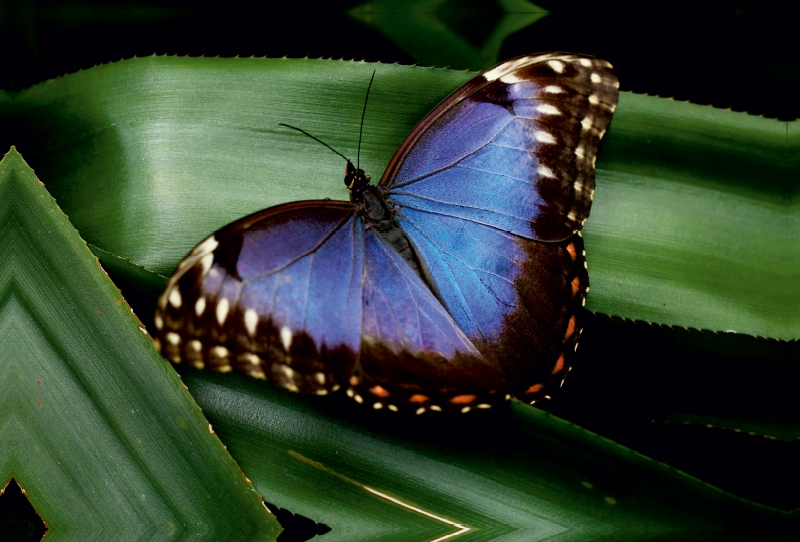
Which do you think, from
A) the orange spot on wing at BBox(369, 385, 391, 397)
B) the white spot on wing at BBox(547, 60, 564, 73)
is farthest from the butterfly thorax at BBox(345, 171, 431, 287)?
the white spot on wing at BBox(547, 60, 564, 73)

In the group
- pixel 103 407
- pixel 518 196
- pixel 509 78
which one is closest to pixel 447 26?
pixel 509 78

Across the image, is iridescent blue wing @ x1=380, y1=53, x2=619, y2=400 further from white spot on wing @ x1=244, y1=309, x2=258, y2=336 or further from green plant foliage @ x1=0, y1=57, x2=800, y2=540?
white spot on wing @ x1=244, y1=309, x2=258, y2=336

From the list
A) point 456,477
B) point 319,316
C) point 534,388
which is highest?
point 319,316

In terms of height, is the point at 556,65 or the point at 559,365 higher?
the point at 556,65

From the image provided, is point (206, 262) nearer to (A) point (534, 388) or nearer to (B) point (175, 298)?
(B) point (175, 298)

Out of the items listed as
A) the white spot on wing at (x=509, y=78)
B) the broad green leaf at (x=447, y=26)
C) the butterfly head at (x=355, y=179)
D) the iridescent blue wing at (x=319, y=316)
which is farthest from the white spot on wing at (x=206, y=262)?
the broad green leaf at (x=447, y=26)

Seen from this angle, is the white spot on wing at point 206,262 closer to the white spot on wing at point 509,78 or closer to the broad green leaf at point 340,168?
the broad green leaf at point 340,168

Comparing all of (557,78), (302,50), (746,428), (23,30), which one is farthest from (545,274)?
(23,30)
